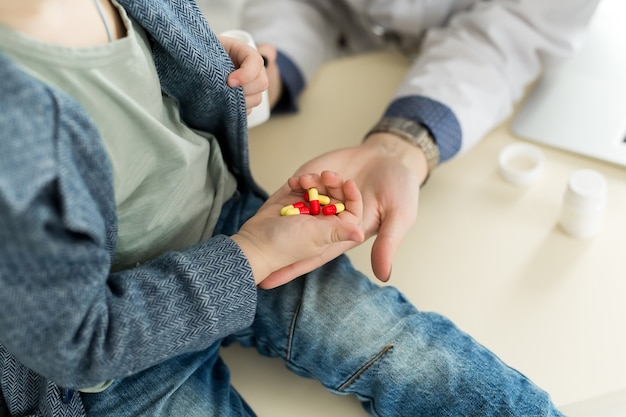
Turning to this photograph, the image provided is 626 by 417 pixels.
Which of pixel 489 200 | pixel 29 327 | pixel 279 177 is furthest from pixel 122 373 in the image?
pixel 489 200

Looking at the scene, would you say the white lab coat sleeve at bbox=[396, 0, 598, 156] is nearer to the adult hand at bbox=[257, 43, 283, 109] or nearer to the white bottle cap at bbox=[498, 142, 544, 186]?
the white bottle cap at bbox=[498, 142, 544, 186]

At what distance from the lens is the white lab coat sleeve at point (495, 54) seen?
3.34 ft

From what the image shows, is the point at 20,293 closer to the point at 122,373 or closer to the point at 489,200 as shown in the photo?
the point at 122,373

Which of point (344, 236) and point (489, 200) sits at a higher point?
point (344, 236)

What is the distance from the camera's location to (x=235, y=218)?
2.92 ft

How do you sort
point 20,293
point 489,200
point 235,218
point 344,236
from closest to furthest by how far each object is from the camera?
Result: point 20,293
point 344,236
point 235,218
point 489,200

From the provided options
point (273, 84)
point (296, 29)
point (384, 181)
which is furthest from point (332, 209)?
point (296, 29)

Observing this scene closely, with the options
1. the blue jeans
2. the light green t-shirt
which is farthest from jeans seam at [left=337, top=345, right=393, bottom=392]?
the light green t-shirt

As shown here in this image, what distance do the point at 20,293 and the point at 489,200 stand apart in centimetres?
62

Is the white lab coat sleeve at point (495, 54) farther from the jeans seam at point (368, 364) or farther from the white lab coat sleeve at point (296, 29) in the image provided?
the jeans seam at point (368, 364)

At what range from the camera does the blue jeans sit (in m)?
0.73

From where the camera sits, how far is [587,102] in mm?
1074

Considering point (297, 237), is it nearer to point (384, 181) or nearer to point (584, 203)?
point (384, 181)

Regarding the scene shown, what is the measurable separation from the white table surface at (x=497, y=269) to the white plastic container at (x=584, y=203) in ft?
0.06
